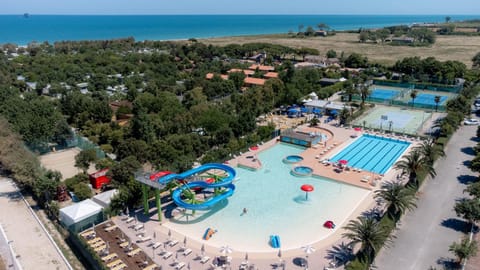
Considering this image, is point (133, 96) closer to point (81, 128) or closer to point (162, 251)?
point (81, 128)

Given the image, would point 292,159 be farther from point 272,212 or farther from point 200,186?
point 200,186

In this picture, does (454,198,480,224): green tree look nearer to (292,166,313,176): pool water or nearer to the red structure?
(292,166,313,176): pool water

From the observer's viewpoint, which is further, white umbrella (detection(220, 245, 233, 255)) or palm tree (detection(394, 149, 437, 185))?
palm tree (detection(394, 149, 437, 185))

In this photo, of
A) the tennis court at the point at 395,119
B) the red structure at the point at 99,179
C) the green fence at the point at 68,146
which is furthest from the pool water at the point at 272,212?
the tennis court at the point at 395,119

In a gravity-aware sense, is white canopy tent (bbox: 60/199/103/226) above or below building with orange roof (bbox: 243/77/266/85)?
below

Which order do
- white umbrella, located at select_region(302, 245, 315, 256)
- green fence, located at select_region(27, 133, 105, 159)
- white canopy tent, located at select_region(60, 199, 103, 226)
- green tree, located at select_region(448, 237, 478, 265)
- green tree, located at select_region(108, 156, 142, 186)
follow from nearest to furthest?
green tree, located at select_region(448, 237, 478, 265)
white umbrella, located at select_region(302, 245, 315, 256)
white canopy tent, located at select_region(60, 199, 103, 226)
green tree, located at select_region(108, 156, 142, 186)
green fence, located at select_region(27, 133, 105, 159)

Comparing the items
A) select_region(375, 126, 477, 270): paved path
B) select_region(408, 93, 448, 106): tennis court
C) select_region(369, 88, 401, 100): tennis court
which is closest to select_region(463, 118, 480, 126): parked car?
select_region(408, 93, 448, 106): tennis court

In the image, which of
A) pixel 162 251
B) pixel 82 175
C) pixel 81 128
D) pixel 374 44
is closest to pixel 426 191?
pixel 162 251

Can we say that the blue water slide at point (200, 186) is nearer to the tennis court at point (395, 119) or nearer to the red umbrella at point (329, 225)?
the red umbrella at point (329, 225)
